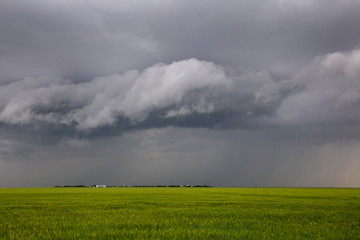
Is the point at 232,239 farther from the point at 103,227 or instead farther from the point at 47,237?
the point at 47,237

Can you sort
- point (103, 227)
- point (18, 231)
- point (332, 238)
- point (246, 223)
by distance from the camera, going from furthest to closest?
point (246, 223) → point (103, 227) → point (18, 231) → point (332, 238)

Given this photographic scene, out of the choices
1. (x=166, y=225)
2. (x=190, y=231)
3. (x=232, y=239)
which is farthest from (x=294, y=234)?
(x=166, y=225)

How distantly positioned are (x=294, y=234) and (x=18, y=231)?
9349 millimetres

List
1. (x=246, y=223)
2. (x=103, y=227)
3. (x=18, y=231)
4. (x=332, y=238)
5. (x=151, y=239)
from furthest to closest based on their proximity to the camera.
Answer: (x=246, y=223), (x=103, y=227), (x=18, y=231), (x=332, y=238), (x=151, y=239)

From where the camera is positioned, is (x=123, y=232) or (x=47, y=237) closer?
(x=47, y=237)

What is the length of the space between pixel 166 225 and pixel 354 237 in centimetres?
640

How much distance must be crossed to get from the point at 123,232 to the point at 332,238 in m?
6.71

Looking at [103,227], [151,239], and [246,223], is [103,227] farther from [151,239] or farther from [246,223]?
[246,223]

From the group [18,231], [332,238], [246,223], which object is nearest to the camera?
[332,238]

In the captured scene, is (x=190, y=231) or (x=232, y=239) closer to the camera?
(x=232, y=239)

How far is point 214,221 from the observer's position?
12625mm

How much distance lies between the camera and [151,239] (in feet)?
28.6

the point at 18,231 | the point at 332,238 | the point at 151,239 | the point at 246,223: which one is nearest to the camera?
the point at 151,239

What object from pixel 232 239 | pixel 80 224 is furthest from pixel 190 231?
pixel 80 224
